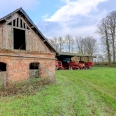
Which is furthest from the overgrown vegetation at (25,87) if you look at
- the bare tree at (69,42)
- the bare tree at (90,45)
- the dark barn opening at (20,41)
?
the bare tree at (69,42)

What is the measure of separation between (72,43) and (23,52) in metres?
46.1

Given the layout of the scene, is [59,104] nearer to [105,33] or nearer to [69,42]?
[105,33]

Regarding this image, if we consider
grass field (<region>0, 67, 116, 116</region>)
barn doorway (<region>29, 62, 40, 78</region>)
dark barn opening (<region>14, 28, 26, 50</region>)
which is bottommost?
grass field (<region>0, 67, 116, 116</region>)

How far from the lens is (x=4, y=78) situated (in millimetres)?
13773

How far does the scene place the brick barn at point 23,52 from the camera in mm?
14215

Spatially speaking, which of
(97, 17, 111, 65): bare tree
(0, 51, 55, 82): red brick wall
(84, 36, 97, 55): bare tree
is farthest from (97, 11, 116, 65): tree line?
(0, 51, 55, 82): red brick wall

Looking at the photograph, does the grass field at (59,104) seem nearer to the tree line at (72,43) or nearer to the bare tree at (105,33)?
the bare tree at (105,33)

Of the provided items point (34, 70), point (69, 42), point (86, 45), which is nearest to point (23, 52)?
point (34, 70)

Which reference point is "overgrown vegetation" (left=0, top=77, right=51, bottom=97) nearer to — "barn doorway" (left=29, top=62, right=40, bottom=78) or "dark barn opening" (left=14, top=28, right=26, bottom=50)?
"barn doorway" (left=29, top=62, right=40, bottom=78)

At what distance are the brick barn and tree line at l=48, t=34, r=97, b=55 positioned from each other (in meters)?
39.9

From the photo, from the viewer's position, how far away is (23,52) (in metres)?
15.4

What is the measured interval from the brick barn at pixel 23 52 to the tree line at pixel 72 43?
39.9 m

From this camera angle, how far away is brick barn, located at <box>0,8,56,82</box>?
46.6 feet

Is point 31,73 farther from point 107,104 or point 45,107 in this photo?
point 107,104
